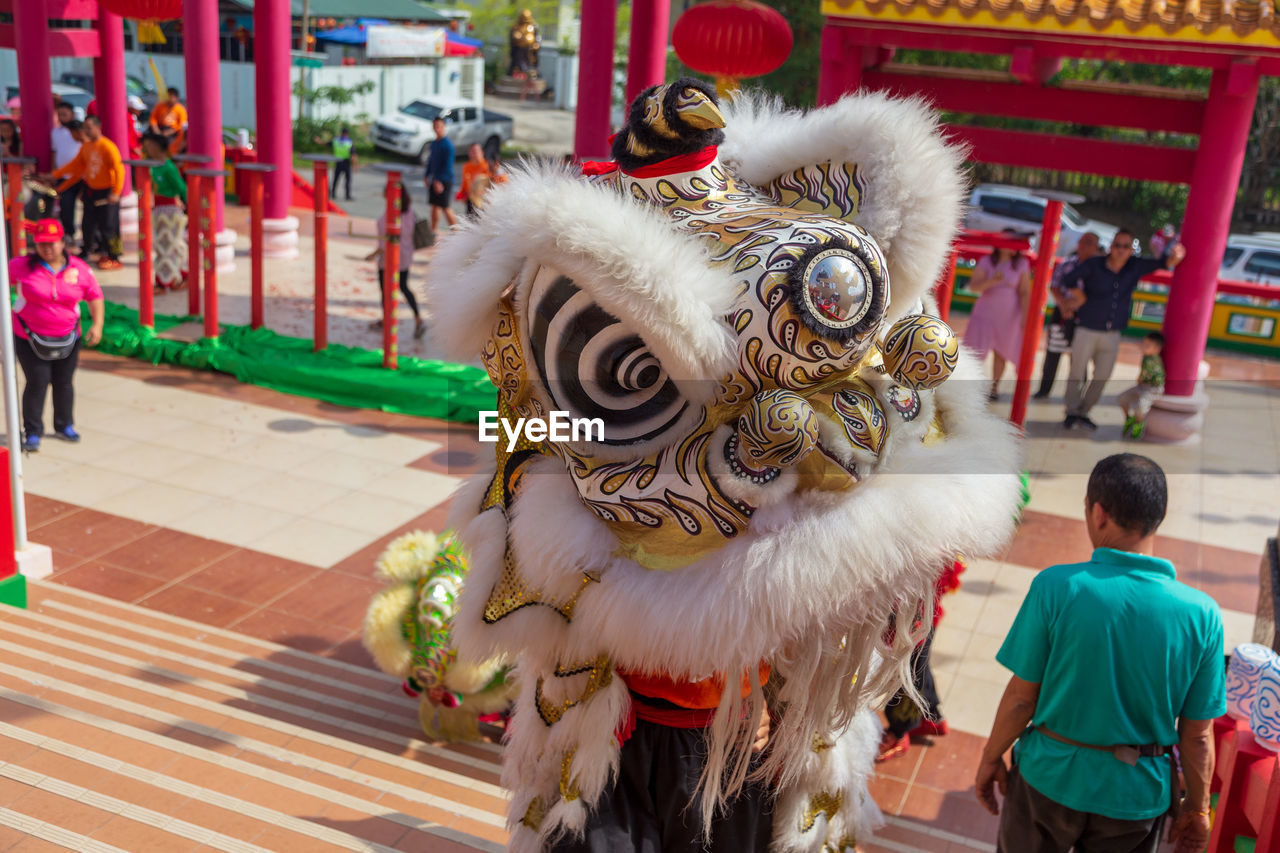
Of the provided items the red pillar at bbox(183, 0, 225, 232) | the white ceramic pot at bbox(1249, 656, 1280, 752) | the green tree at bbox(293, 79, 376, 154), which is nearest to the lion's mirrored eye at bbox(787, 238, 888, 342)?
the white ceramic pot at bbox(1249, 656, 1280, 752)

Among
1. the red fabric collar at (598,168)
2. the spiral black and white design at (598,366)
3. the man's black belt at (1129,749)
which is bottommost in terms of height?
the man's black belt at (1129,749)

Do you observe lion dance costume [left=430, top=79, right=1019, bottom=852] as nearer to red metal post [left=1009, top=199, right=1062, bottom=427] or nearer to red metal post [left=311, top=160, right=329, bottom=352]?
red metal post [left=1009, top=199, right=1062, bottom=427]

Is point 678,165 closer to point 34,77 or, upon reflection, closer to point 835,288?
point 835,288

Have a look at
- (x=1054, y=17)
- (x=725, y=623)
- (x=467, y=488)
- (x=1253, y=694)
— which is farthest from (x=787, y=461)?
(x=1054, y=17)

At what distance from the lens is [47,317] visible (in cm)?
704

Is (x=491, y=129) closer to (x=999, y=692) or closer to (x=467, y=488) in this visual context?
(x=999, y=692)

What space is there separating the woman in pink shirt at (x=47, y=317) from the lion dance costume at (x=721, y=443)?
551 cm

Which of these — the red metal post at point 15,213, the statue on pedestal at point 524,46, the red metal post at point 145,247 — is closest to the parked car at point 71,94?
the statue on pedestal at point 524,46

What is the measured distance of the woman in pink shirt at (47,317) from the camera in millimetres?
6965

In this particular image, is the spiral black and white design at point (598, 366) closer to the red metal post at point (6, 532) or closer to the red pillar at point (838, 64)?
the red metal post at point (6, 532)

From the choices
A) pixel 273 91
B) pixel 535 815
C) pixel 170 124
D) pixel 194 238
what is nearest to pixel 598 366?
pixel 535 815

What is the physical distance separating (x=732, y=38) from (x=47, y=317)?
4.82 m

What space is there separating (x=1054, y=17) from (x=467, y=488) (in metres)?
6.65

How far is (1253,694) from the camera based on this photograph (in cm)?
337
